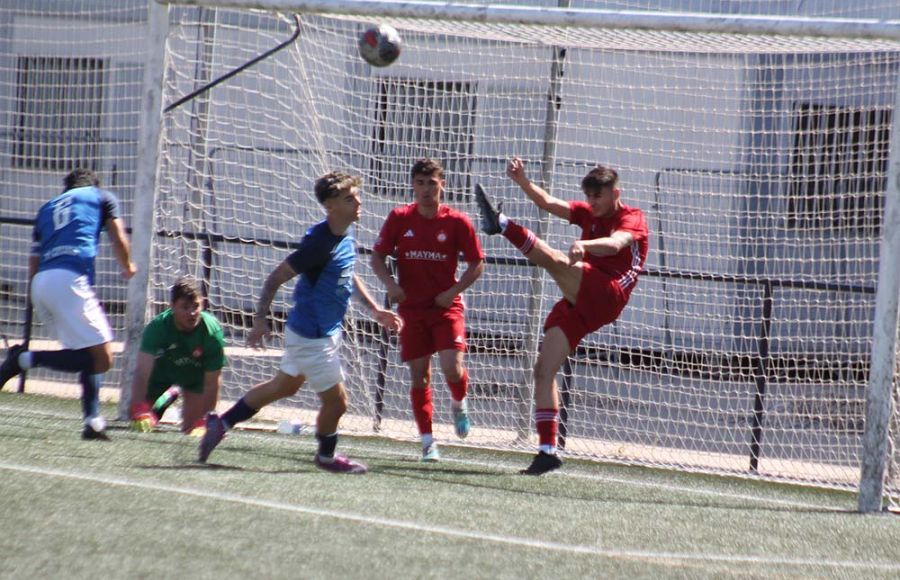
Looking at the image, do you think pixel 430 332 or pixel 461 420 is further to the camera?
pixel 461 420

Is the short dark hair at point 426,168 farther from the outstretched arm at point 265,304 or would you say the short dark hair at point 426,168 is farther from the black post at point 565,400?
the black post at point 565,400

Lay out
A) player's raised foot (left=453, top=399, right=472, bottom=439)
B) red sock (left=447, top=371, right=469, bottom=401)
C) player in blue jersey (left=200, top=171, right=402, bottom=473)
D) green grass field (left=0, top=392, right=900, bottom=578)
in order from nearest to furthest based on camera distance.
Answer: green grass field (left=0, top=392, right=900, bottom=578), player in blue jersey (left=200, top=171, right=402, bottom=473), red sock (left=447, top=371, right=469, bottom=401), player's raised foot (left=453, top=399, right=472, bottom=439)

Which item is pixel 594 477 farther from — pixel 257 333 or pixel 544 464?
pixel 257 333

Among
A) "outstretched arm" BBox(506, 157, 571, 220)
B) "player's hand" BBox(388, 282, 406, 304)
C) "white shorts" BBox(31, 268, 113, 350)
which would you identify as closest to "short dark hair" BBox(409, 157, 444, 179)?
"outstretched arm" BBox(506, 157, 571, 220)

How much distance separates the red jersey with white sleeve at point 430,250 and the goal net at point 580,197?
1414 millimetres

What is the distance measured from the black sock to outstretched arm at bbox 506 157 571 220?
2.03 m

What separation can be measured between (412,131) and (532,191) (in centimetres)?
318

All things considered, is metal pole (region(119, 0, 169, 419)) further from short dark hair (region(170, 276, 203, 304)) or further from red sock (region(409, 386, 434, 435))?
red sock (region(409, 386, 434, 435))

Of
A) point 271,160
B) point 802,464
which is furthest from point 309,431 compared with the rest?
point 802,464

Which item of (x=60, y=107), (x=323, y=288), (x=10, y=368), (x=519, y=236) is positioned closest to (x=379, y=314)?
(x=323, y=288)

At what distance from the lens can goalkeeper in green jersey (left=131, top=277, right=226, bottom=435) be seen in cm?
822

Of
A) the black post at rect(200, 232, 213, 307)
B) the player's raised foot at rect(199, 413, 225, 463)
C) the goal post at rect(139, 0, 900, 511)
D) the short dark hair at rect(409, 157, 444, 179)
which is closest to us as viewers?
the player's raised foot at rect(199, 413, 225, 463)

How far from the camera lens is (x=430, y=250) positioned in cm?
805

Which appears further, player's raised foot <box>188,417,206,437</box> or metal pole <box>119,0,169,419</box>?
metal pole <box>119,0,169,419</box>
